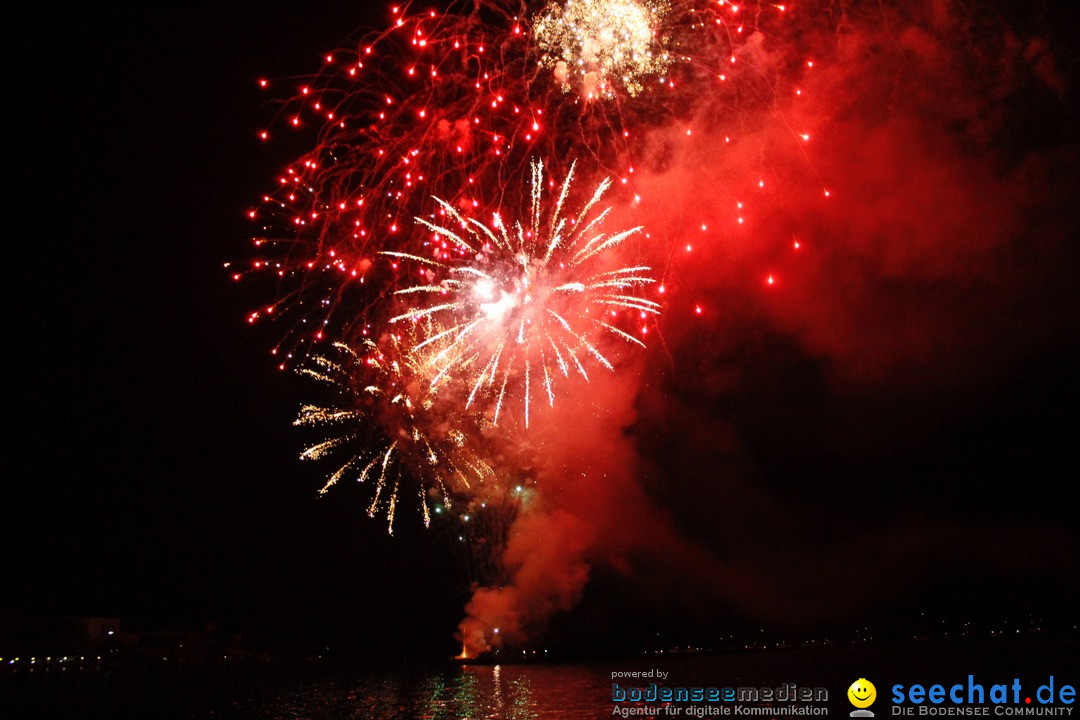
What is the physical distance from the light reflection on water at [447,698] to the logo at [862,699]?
4431 millimetres

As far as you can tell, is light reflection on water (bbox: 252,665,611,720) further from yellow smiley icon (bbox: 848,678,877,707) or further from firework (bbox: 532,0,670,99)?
firework (bbox: 532,0,670,99)

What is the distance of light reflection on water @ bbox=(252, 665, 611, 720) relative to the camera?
13227mm

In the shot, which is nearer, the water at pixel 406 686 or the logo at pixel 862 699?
the logo at pixel 862 699

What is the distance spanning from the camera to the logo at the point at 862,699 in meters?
11.7

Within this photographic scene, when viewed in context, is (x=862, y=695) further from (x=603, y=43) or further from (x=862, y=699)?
(x=603, y=43)

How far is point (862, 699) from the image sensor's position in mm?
13086

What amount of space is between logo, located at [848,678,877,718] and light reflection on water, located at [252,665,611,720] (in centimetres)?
443

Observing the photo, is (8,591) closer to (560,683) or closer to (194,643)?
(194,643)

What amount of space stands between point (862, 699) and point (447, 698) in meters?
9.49

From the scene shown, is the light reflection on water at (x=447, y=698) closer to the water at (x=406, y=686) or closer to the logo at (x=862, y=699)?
the water at (x=406, y=686)

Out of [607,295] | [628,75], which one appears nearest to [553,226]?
[607,295]

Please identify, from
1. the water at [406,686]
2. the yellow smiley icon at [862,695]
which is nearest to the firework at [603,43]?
the water at [406,686]

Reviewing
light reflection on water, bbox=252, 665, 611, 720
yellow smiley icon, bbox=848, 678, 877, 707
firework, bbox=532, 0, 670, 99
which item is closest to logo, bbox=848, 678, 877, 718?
yellow smiley icon, bbox=848, 678, 877, 707

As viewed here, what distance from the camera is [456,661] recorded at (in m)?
32.1
